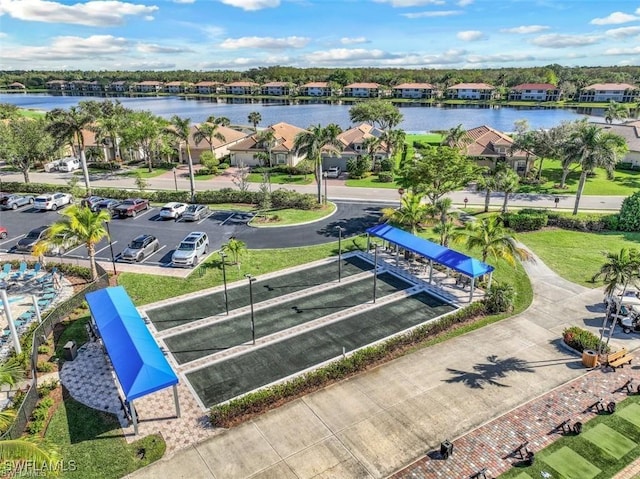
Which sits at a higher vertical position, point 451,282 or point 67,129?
point 67,129

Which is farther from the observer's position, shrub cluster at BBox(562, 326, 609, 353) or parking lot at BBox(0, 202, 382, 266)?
parking lot at BBox(0, 202, 382, 266)

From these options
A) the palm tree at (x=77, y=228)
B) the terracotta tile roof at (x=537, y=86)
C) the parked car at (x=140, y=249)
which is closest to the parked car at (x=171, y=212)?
the parked car at (x=140, y=249)

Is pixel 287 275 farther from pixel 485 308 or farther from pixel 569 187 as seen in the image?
pixel 569 187

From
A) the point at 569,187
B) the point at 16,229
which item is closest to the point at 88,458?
the point at 16,229

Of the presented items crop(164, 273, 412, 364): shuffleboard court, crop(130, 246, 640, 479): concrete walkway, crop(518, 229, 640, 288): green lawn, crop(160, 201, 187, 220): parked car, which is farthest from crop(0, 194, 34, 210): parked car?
crop(518, 229, 640, 288): green lawn

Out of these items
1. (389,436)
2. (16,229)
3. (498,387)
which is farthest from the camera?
(16,229)

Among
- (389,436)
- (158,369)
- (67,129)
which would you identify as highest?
(67,129)

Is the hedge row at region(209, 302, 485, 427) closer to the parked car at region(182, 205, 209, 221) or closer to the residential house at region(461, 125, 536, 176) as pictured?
the parked car at region(182, 205, 209, 221)
